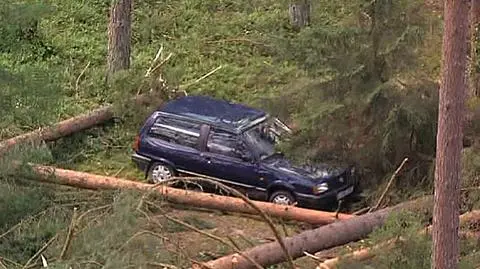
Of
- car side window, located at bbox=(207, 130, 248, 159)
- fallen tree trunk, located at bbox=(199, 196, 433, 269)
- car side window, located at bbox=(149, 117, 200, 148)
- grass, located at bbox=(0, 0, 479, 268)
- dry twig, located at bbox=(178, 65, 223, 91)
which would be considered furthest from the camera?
dry twig, located at bbox=(178, 65, 223, 91)

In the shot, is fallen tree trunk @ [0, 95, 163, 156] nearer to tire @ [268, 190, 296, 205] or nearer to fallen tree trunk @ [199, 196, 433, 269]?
tire @ [268, 190, 296, 205]

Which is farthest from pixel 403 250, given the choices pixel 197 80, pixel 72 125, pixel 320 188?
pixel 197 80

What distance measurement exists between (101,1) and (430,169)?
38.8 feet

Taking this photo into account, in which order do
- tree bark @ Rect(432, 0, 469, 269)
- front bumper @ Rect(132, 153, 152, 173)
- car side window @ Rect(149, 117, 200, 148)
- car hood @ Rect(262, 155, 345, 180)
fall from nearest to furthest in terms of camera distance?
tree bark @ Rect(432, 0, 469, 269) → car hood @ Rect(262, 155, 345, 180) → car side window @ Rect(149, 117, 200, 148) → front bumper @ Rect(132, 153, 152, 173)

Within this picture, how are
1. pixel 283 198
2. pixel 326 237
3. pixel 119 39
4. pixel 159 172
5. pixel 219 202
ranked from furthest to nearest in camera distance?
1. pixel 119 39
2. pixel 159 172
3. pixel 283 198
4. pixel 219 202
5. pixel 326 237

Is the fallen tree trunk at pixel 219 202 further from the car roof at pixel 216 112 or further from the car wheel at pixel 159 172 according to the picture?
the car roof at pixel 216 112

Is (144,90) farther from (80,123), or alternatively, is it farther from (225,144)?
(225,144)

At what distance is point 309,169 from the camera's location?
14.6 meters

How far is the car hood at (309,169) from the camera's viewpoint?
571 inches

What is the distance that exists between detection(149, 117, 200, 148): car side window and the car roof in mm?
129

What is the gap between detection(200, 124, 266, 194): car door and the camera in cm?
1481

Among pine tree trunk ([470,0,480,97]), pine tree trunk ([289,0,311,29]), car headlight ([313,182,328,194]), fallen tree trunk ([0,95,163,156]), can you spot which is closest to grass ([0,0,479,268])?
fallen tree trunk ([0,95,163,156])

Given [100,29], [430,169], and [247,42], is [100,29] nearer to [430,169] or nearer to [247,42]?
[247,42]

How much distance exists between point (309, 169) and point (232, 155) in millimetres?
1187
